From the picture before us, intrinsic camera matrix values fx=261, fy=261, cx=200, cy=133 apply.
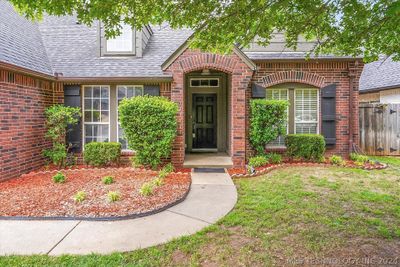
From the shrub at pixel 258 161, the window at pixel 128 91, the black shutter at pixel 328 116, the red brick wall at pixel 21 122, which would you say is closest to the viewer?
the red brick wall at pixel 21 122

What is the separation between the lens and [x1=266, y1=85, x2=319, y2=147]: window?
8898 millimetres

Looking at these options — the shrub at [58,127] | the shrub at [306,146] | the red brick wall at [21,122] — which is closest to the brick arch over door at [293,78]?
the shrub at [306,146]

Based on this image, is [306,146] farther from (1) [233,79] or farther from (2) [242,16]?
(2) [242,16]

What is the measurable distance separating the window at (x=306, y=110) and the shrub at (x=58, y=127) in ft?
23.4

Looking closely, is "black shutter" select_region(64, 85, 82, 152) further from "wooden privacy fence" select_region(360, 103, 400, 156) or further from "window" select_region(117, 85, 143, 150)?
"wooden privacy fence" select_region(360, 103, 400, 156)

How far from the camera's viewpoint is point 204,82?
996 centimetres

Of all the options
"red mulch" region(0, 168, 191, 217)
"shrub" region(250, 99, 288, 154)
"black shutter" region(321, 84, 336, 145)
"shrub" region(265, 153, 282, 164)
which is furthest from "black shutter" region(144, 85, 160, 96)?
"black shutter" region(321, 84, 336, 145)

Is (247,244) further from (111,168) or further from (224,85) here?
(224,85)

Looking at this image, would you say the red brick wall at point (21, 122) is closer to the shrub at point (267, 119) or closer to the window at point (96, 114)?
the window at point (96, 114)

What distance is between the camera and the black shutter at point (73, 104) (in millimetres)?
8133

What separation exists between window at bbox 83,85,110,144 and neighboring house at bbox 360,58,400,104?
10.6 metres

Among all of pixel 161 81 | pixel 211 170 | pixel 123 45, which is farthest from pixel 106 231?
pixel 123 45

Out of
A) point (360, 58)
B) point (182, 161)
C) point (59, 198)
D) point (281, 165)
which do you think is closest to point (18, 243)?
point (59, 198)

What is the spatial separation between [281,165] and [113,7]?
6.09 m
